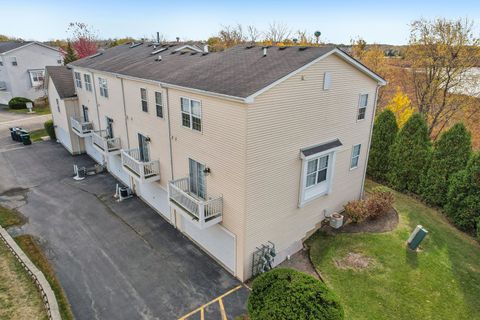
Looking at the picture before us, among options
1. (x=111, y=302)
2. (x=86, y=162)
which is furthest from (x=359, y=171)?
(x=86, y=162)

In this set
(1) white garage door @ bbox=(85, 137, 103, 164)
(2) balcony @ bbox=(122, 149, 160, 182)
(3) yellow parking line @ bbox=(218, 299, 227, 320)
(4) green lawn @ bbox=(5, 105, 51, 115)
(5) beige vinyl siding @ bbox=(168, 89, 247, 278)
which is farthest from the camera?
(4) green lawn @ bbox=(5, 105, 51, 115)

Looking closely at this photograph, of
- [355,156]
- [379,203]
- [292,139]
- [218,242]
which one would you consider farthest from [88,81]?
[379,203]

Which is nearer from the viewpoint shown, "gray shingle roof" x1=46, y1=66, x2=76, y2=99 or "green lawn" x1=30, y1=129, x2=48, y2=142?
"gray shingle roof" x1=46, y1=66, x2=76, y2=99

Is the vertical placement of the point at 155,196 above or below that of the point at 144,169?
below

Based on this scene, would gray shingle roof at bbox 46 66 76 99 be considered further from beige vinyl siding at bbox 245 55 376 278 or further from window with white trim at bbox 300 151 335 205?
window with white trim at bbox 300 151 335 205

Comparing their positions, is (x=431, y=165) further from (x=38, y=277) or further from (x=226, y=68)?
(x=38, y=277)

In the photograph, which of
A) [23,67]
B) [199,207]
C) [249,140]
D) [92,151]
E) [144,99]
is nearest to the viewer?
[249,140]

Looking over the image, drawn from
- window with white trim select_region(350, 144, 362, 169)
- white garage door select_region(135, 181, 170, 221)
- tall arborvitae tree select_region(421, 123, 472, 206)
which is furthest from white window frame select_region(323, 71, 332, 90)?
white garage door select_region(135, 181, 170, 221)
